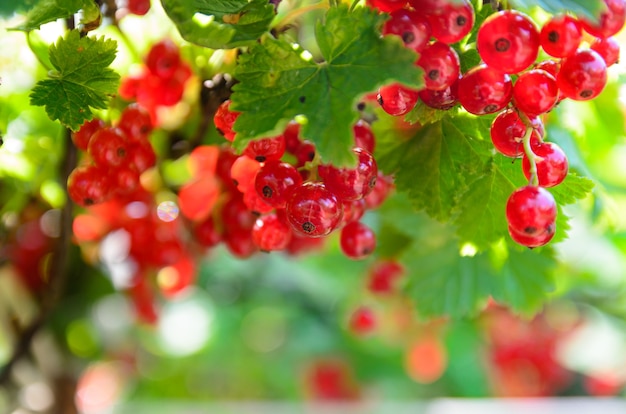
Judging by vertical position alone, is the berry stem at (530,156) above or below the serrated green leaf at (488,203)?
above

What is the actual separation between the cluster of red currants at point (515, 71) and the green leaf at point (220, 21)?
8cm

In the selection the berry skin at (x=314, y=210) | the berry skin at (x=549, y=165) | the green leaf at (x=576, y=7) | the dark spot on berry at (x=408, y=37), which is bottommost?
the berry skin at (x=314, y=210)

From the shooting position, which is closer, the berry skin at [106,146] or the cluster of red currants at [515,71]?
the cluster of red currants at [515,71]

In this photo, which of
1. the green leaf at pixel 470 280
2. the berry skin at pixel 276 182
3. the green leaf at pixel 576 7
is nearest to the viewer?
the green leaf at pixel 576 7

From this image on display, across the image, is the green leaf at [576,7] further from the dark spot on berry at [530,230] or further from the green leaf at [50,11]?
the green leaf at [50,11]

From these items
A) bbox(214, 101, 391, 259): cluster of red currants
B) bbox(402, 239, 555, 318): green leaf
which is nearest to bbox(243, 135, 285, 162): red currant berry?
bbox(214, 101, 391, 259): cluster of red currants

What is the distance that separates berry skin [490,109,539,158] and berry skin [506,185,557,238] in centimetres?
4

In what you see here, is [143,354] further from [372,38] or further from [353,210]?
[372,38]

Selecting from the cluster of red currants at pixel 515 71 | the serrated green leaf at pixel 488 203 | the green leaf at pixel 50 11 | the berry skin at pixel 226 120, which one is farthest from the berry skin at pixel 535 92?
the green leaf at pixel 50 11

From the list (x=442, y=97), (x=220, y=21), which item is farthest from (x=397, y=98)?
(x=220, y=21)

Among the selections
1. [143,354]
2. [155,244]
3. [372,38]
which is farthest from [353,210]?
[143,354]

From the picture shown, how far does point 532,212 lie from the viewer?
45 cm

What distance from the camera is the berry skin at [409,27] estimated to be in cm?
43

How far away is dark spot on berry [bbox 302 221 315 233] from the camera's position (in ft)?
1.56
